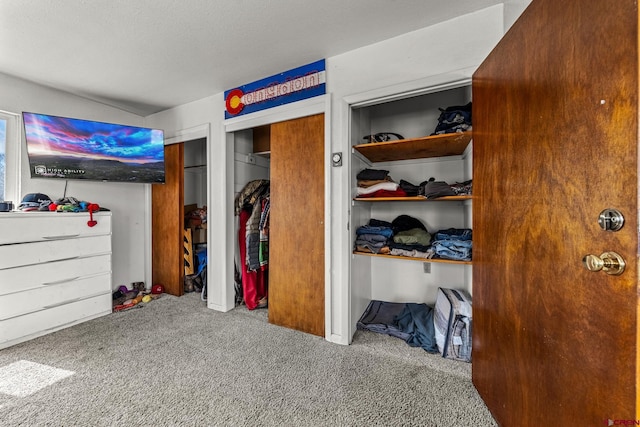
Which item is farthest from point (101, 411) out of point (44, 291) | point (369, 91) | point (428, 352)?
point (369, 91)

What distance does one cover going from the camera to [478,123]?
55.1 inches

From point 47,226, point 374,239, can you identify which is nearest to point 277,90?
point 374,239

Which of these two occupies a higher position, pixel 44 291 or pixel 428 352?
pixel 44 291

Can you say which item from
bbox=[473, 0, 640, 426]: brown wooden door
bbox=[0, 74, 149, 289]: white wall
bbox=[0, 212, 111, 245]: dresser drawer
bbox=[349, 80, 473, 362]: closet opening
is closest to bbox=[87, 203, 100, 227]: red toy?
bbox=[0, 212, 111, 245]: dresser drawer

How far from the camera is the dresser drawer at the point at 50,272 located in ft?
6.39

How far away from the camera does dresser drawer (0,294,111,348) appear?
1.93m

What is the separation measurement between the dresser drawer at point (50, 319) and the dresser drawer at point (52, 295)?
0.04 m

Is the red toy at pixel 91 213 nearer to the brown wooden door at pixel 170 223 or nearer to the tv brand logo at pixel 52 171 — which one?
the tv brand logo at pixel 52 171

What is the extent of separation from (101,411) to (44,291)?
1.51 m

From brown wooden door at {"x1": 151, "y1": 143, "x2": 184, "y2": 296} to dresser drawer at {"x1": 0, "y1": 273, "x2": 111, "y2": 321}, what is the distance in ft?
2.13

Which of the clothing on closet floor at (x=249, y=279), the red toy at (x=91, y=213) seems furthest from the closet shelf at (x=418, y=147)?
the red toy at (x=91, y=213)

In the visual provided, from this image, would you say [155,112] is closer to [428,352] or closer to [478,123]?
[478,123]

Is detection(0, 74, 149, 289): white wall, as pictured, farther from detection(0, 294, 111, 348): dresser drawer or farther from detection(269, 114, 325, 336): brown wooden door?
detection(269, 114, 325, 336): brown wooden door

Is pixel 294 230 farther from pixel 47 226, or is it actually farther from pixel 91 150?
pixel 91 150
